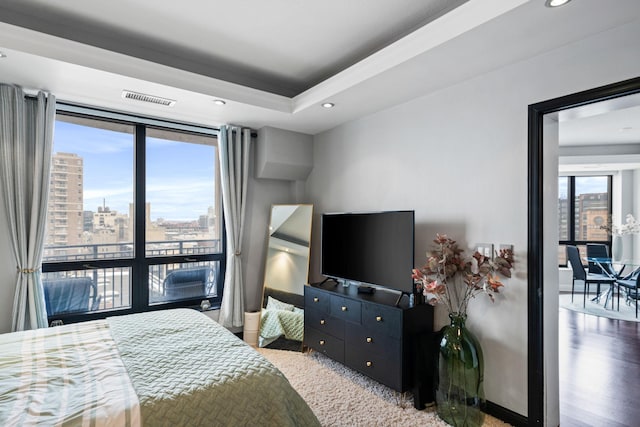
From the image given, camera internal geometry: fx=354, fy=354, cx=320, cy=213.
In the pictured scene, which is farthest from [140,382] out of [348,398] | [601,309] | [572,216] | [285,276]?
[572,216]

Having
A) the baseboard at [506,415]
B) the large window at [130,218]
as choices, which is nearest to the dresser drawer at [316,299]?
the large window at [130,218]

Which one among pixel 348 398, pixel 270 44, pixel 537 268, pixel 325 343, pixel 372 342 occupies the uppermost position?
pixel 270 44

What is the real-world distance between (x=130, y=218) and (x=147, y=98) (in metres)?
1.24

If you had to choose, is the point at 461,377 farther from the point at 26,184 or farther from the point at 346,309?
the point at 26,184

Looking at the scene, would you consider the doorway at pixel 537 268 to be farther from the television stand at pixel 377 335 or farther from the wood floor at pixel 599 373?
the television stand at pixel 377 335

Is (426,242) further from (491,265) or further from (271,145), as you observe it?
(271,145)

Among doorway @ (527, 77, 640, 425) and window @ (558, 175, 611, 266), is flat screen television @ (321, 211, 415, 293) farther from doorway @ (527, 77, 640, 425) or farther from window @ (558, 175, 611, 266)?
window @ (558, 175, 611, 266)

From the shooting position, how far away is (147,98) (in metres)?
3.05

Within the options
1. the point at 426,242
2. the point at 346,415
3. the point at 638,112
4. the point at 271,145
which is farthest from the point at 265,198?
the point at 638,112

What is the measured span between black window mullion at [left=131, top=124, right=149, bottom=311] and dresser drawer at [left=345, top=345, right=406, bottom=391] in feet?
7.08

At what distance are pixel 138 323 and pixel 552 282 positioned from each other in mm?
2823

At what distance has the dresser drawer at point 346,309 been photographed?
300 cm

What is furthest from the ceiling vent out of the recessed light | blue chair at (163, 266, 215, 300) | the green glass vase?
the green glass vase

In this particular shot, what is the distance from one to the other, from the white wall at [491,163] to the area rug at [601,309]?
367cm
